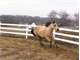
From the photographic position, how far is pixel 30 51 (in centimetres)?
125

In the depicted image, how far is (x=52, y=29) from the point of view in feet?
3.95

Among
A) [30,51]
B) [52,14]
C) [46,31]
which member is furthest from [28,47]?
[52,14]

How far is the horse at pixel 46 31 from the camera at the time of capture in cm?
120

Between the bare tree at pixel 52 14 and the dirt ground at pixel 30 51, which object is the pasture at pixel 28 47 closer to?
the dirt ground at pixel 30 51

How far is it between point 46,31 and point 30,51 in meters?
0.18

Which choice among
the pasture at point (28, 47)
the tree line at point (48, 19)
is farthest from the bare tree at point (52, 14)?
the pasture at point (28, 47)

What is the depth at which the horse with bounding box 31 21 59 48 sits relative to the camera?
3.94ft

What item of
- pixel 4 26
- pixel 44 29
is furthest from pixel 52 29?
pixel 4 26

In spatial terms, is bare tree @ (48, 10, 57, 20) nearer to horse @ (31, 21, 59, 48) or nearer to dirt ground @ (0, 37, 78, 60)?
horse @ (31, 21, 59, 48)

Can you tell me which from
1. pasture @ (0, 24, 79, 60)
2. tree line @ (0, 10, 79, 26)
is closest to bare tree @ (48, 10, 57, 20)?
tree line @ (0, 10, 79, 26)

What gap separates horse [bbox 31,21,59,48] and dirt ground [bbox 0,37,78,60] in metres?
0.05

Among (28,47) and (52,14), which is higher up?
(52,14)

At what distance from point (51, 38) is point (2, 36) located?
35cm

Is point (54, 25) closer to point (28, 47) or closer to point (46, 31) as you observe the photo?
point (46, 31)
